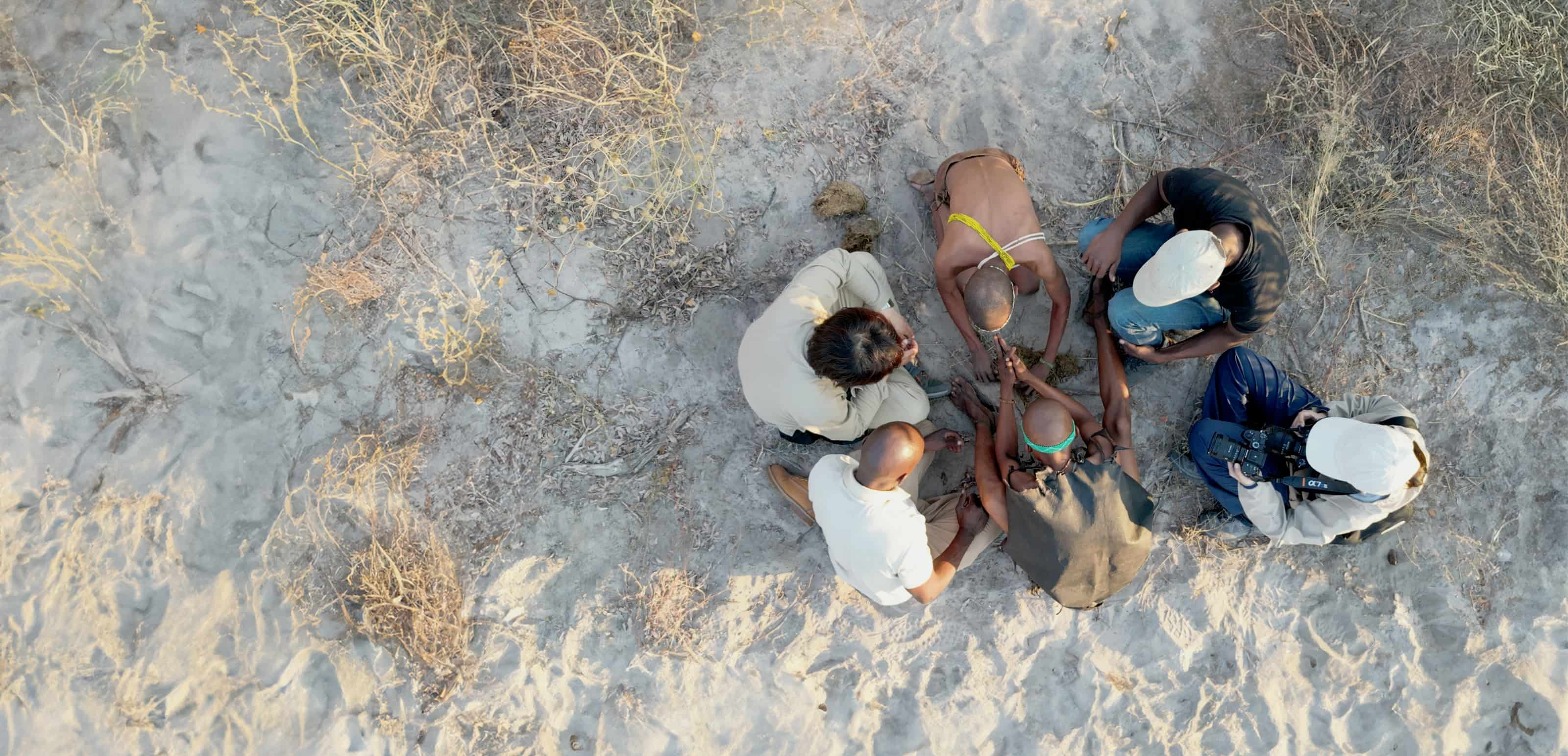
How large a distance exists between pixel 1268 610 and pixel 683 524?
10.5ft

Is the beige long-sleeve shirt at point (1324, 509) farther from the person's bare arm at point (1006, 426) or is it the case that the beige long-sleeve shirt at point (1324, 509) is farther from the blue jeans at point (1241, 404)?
the person's bare arm at point (1006, 426)

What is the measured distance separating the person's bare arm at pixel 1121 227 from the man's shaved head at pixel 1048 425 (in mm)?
833

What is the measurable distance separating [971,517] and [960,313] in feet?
3.37

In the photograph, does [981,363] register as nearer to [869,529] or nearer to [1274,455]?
[869,529]

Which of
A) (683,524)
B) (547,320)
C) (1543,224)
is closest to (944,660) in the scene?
(683,524)

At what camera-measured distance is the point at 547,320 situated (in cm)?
416

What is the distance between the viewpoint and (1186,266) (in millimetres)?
2947

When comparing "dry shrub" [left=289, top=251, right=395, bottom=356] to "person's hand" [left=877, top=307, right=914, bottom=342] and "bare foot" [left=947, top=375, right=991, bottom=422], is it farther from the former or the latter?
"bare foot" [left=947, top=375, right=991, bottom=422]

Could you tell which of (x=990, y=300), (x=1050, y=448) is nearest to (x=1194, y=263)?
(x=990, y=300)

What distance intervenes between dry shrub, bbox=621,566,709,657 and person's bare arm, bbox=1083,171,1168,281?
2643mm

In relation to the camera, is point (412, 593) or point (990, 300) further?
point (412, 593)

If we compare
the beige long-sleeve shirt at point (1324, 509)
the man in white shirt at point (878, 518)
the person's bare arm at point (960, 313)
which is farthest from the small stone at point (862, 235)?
the beige long-sleeve shirt at point (1324, 509)

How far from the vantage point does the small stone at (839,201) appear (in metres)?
4.17

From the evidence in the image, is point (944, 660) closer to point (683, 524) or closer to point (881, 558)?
point (881, 558)
